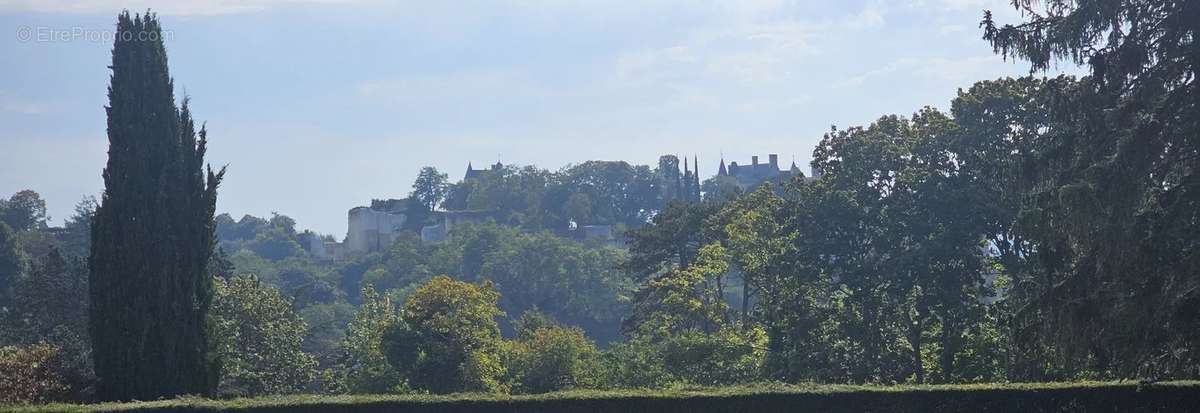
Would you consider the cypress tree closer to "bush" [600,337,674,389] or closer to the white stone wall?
"bush" [600,337,674,389]

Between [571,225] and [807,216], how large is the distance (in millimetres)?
101637

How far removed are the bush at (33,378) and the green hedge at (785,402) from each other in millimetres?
8508

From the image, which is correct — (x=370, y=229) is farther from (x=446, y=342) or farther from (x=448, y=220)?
(x=446, y=342)

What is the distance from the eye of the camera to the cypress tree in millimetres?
24688

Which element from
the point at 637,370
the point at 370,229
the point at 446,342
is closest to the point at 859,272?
the point at 637,370

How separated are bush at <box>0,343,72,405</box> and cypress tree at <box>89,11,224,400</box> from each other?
6.86 ft

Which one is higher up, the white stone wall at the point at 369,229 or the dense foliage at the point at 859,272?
the white stone wall at the point at 369,229

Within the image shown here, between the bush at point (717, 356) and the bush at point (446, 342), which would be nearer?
the bush at point (717, 356)

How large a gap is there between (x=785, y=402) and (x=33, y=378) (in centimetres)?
1560

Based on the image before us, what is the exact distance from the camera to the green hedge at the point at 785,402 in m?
18.2

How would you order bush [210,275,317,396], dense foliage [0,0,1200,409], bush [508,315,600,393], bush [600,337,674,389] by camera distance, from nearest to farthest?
dense foliage [0,0,1200,409] < bush [210,275,317,396] < bush [600,337,674,389] < bush [508,315,600,393]

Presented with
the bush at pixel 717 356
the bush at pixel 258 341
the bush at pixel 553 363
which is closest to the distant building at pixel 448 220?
the bush at pixel 553 363

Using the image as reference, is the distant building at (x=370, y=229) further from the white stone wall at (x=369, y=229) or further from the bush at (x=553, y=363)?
the bush at (x=553, y=363)

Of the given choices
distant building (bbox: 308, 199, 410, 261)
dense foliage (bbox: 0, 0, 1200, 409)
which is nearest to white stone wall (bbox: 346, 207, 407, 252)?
distant building (bbox: 308, 199, 410, 261)
